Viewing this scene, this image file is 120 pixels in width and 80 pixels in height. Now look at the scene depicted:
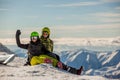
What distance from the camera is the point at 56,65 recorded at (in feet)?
58.7

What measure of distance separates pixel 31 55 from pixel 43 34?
8.10ft

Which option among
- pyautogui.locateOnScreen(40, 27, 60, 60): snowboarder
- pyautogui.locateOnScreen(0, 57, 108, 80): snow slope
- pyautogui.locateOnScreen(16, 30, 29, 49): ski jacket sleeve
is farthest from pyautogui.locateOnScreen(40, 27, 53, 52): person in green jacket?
pyautogui.locateOnScreen(0, 57, 108, 80): snow slope

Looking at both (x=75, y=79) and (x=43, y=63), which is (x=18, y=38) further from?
(x=75, y=79)

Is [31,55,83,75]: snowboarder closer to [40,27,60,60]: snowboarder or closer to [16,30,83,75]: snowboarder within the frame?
[16,30,83,75]: snowboarder

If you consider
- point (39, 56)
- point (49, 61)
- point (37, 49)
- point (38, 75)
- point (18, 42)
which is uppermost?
point (18, 42)

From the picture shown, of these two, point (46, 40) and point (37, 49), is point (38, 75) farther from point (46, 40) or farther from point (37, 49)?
point (46, 40)

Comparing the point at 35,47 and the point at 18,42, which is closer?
the point at 35,47

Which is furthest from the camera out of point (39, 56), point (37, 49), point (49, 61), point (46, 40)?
point (46, 40)

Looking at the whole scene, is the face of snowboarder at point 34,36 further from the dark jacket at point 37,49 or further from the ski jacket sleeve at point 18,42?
the ski jacket sleeve at point 18,42

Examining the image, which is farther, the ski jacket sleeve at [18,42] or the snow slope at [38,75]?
the ski jacket sleeve at [18,42]

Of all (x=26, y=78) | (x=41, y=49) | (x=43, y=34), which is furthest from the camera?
(x=43, y=34)

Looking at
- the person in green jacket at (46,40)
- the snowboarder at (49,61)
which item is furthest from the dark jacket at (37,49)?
the person in green jacket at (46,40)

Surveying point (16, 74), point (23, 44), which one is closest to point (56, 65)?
point (23, 44)

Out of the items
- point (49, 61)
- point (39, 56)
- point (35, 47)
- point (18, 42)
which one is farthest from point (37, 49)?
point (18, 42)
